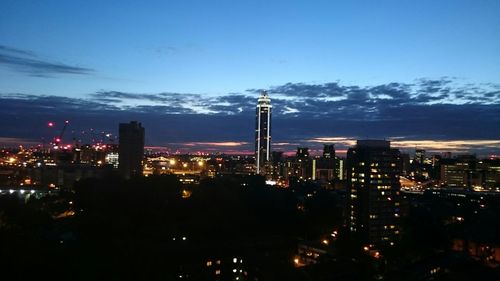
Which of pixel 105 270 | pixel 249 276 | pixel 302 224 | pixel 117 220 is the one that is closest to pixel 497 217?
pixel 302 224

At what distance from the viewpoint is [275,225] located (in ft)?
48.8

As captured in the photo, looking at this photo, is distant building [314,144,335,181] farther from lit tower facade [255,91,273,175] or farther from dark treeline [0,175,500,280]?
dark treeline [0,175,500,280]

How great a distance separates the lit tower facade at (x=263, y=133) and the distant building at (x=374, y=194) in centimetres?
2646

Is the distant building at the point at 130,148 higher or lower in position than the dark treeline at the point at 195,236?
higher

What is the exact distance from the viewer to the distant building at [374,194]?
15.9 meters

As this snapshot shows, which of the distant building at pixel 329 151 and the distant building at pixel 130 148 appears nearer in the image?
the distant building at pixel 130 148

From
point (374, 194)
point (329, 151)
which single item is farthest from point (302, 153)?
point (374, 194)

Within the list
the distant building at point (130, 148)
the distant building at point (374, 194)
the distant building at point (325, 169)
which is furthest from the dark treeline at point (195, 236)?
the distant building at point (325, 169)

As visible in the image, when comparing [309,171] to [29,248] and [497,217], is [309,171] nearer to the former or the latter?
[497,217]

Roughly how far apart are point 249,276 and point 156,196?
7.18 meters

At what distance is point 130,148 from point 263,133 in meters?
17.8

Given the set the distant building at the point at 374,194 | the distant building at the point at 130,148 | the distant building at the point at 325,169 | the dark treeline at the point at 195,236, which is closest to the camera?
the dark treeline at the point at 195,236

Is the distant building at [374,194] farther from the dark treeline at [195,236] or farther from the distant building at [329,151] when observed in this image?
the distant building at [329,151]

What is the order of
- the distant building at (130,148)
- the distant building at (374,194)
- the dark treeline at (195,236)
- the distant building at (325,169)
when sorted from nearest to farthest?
the dark treeline at (195,236) → the distant building at (374,194) → the distant building at (130,148) → the distant building at (325,169)
